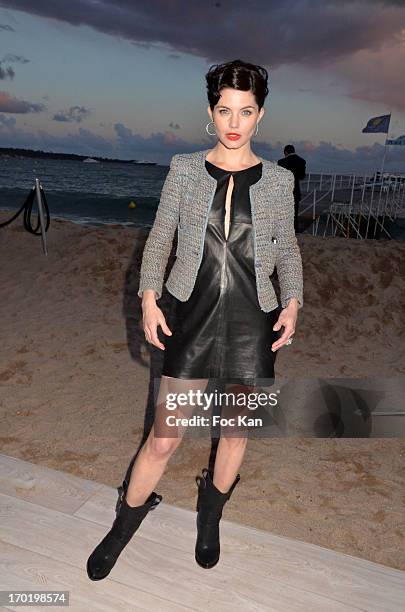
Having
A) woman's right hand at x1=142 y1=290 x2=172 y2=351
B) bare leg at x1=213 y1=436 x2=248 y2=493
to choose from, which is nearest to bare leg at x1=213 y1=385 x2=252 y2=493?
bare leg at x1=213 y1=436 x2=248 y2=493

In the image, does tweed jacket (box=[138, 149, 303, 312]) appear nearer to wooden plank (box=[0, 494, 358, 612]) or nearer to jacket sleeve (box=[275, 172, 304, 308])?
jacket sleeve (box=[275, 172, 304, 308])

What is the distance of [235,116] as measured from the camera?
1.58m

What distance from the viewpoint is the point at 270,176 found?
168 cm

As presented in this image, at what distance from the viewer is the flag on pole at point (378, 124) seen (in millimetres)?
22569

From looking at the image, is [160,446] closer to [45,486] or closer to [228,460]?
[228,460]

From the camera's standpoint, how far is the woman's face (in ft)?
5.13

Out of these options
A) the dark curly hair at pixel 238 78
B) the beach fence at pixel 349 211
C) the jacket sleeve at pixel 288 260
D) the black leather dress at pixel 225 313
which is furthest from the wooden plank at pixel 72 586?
the beach fence at pixel 349 211

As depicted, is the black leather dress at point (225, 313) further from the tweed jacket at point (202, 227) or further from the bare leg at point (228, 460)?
the bare leg at point (228, 460)

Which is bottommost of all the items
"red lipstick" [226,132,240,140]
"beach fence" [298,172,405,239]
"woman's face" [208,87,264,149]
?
"beach fence" [298,172,405,239]

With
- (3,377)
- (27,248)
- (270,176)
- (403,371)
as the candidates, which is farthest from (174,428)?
(27,248)

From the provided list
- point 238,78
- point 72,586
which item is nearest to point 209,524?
point 72,586

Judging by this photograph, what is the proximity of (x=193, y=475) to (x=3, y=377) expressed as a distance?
2.16 m

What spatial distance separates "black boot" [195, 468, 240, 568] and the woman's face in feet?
4.72

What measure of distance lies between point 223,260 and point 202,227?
137 millimetres
